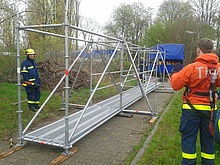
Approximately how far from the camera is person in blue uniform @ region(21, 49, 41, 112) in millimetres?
6258

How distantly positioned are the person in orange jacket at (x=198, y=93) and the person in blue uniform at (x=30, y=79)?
4.51m

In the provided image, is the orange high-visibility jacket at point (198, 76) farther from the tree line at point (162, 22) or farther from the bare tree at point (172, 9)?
the bare tree at point (172, 9)

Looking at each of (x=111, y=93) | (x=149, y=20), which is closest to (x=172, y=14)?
(x=149, y=20)

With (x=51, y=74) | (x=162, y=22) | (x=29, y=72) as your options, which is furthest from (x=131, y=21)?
(x=29, y=72)

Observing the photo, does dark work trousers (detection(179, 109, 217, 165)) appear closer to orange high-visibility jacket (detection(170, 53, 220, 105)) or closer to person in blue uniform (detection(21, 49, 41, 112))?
orange high-visibility jacket (detection(170, 53, 220, 105))

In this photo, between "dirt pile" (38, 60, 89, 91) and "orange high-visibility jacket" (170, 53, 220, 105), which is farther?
"dirt pile" (38, 60, 89, 91)

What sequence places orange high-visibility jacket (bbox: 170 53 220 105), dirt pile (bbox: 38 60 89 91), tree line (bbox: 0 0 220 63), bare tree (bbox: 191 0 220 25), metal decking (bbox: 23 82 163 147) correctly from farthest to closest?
bare tree (bbox: 191 0 220 25)
tree line (bbox: 0 0 220 63)
dirt pile (bbox: 38 60 89 91)
metal decking (bbox: 23 82 163 147)
orange high-visibility jacket (bbox: 170 53 220 105)

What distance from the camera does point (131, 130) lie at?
17.4ft

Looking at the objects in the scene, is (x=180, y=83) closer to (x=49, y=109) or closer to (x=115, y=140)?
(x=115, y=140)

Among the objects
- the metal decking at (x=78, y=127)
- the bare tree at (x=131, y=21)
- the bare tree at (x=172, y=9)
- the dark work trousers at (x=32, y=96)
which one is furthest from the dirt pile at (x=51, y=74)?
the bare tree at (x=172, y=9)

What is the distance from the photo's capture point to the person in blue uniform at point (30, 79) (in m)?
6.26

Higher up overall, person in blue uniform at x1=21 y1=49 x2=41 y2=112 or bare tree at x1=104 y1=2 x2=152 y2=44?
bare tree at x1=104 y1=2 x2=152 y2=44

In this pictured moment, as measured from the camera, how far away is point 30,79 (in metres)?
6.40

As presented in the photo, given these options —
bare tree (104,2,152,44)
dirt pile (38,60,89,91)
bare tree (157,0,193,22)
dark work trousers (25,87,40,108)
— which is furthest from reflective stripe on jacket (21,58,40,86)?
bare tree (157,0,193,22)
